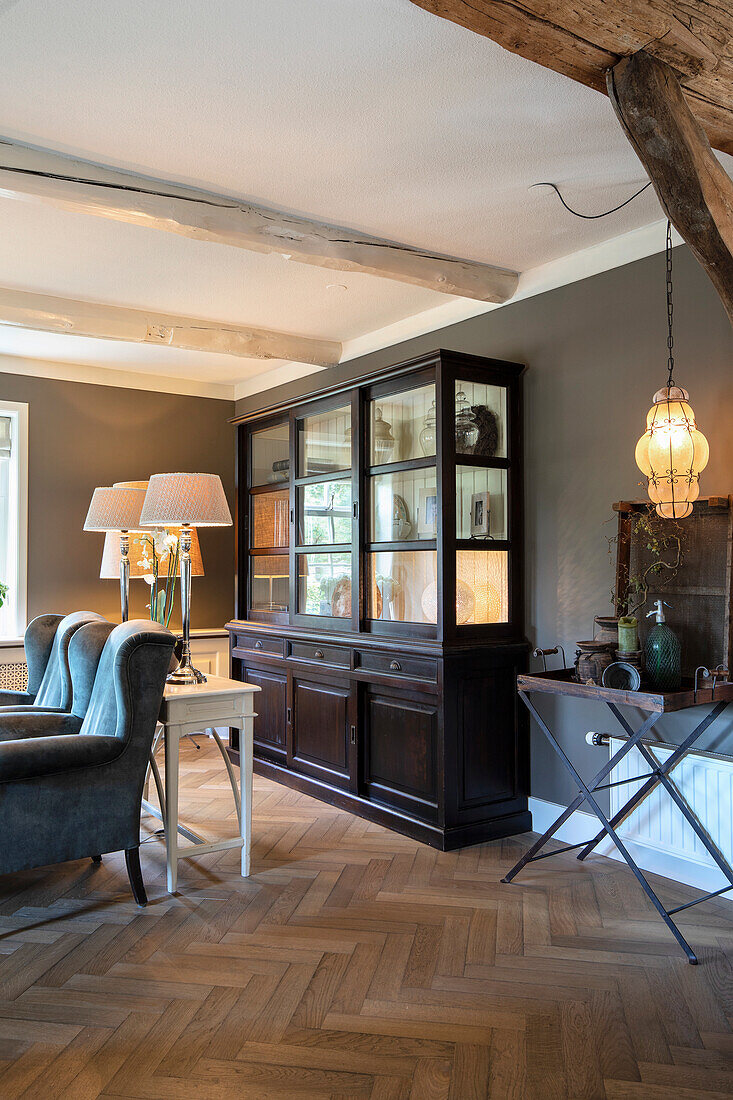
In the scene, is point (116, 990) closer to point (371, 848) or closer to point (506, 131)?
point (371, 848)

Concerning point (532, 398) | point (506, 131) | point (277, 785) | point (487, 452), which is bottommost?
point (277, 785)

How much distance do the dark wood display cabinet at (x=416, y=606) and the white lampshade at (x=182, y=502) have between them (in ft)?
3.19

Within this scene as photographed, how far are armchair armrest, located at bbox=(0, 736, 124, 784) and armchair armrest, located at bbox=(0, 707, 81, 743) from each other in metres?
0.53

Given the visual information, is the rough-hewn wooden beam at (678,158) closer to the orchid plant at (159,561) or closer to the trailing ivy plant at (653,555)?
the trailing ivy plant at (653,555)

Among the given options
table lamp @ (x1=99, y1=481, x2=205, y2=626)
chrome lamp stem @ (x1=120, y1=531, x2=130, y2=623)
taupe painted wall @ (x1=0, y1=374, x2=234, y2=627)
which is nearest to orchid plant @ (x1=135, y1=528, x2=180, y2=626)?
table lamp @ (x1=99, y1=481, x2=205, y2=626)

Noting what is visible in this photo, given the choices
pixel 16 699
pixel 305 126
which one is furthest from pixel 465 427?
pixel 16 699

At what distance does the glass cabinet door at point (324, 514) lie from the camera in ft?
14.2

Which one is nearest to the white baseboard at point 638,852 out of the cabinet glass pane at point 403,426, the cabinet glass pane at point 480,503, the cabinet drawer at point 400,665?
the cabinet drawer at point 400,665

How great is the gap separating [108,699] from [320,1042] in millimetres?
1448

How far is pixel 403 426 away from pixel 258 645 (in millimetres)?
1825

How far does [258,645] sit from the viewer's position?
198 inches

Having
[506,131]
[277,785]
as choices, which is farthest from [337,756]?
[506,131]

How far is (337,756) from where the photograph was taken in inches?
169

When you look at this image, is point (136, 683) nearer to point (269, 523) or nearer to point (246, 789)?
point (246, 789)
